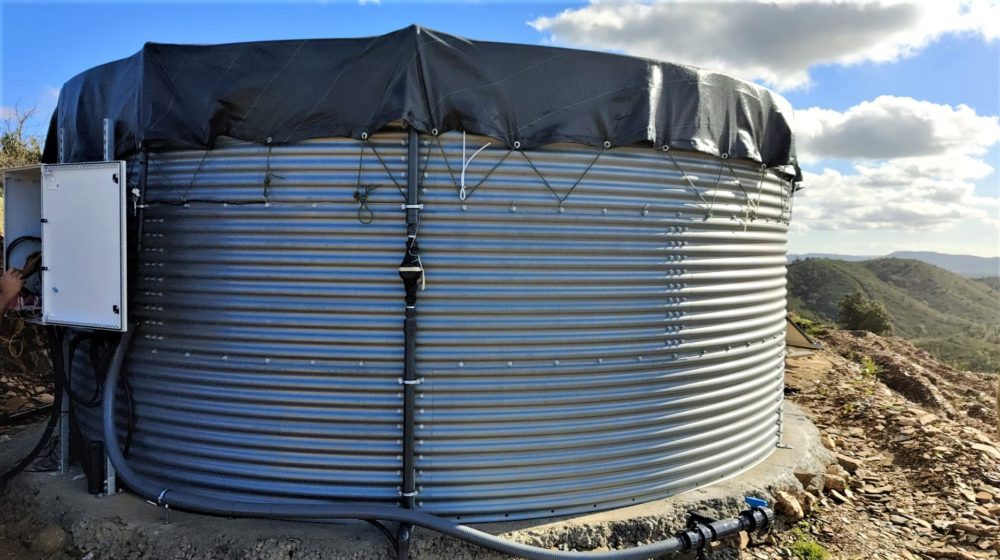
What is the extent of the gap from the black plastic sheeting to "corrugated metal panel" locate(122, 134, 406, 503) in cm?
24

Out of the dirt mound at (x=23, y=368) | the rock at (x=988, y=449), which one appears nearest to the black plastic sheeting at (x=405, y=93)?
the rock at (x=988, y=449)

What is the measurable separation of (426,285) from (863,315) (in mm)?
27960

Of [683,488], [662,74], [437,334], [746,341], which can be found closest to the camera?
[437,334]

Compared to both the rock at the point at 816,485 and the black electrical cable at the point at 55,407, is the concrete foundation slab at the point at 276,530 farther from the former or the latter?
the rock at the point at 816,485

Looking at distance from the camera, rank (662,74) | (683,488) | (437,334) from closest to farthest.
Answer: (437,334)
(662,74)
(683,488)

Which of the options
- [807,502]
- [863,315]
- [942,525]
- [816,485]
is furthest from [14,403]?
[863,315]

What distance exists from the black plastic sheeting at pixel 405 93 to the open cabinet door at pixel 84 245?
0.42 m

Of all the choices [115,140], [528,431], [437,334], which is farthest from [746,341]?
[115,140]

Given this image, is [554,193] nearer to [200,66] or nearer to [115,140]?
[200,66]

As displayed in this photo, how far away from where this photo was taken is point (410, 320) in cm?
466

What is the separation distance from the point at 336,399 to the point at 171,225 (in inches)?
76.9

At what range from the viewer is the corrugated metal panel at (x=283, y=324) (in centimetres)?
477

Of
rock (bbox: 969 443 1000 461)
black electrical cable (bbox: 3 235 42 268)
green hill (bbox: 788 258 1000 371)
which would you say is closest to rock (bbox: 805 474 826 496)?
rock (bbox: 969 443 1000 461)

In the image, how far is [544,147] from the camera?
4.89 meters
